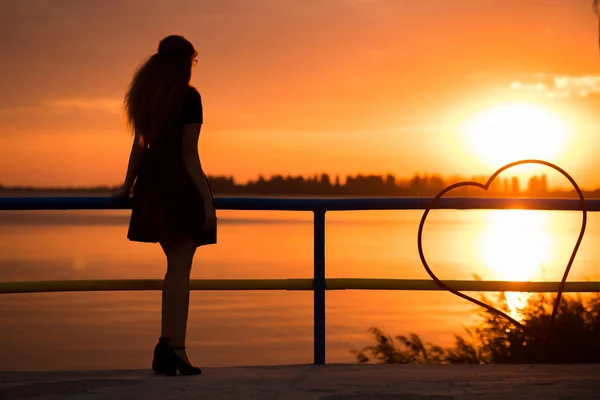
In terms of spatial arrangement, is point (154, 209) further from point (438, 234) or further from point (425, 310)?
point (438, 234)

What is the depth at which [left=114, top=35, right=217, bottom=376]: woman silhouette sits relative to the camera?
5.85 meters

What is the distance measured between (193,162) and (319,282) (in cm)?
107

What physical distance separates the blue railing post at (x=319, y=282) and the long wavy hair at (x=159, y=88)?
105cm

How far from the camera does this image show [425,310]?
79.0ft

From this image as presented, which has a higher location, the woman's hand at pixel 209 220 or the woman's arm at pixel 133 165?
the woman's arm at pixel 133 165

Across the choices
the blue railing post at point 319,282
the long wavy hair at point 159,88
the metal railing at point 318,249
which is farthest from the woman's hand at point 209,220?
the blue railing post at point 319,282

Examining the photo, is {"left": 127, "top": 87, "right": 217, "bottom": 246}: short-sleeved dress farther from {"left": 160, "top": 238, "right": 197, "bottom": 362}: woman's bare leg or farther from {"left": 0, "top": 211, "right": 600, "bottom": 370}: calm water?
{"left": 0, "top": 211, "right": 600, "bottom": 370}: calm water

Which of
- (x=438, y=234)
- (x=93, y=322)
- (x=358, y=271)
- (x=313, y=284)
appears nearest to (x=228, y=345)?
(x=93, y=322)

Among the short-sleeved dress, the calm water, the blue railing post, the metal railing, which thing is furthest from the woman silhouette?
the calm water

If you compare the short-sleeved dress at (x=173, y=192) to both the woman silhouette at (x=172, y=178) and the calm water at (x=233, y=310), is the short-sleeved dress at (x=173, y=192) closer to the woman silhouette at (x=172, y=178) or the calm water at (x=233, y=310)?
the woman silhouette at (x=172, y=178)

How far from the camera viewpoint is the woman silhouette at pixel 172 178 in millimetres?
5848

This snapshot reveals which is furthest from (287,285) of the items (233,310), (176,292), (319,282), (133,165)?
(233,310)

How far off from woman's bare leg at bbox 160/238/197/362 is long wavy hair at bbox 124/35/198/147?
62 cm

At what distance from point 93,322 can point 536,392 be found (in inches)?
745
